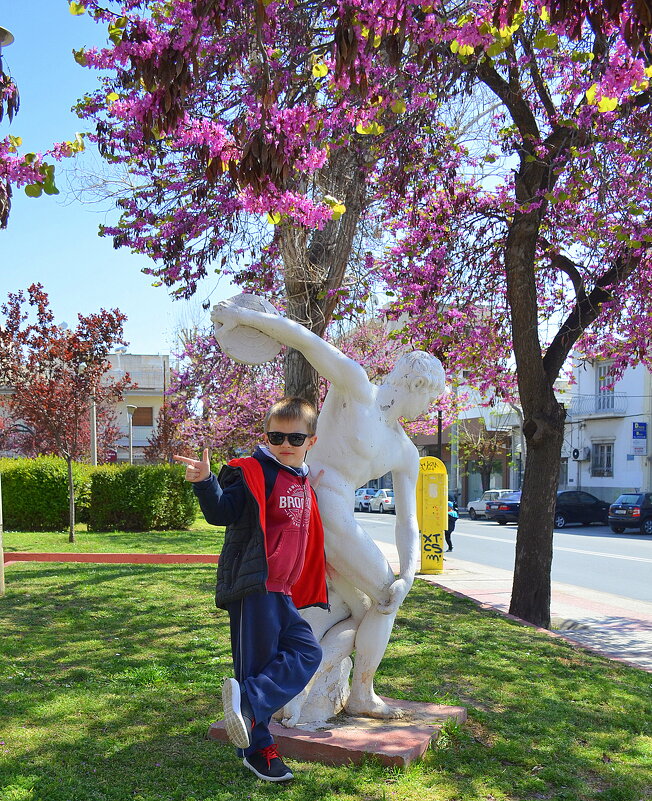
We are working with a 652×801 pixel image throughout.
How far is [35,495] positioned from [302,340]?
15.2 metres

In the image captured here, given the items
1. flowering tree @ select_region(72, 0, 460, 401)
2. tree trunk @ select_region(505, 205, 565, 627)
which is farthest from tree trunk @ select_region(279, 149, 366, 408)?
tree trunk @ select_region(505, 205, 565, 627)

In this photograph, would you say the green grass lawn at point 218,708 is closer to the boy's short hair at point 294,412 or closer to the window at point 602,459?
the boy's short hair at point 294,412

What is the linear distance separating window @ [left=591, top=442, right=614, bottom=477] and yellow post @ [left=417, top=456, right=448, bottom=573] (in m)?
27.9

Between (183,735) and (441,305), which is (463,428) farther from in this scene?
(183,735)

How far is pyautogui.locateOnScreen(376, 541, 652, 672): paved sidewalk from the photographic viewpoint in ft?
26.4

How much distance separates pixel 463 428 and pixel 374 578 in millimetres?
43608

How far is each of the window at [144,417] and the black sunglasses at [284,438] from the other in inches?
2390

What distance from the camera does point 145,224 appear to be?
30.8 feet

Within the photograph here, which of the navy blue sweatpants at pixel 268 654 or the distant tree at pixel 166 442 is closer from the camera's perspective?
the navy blue sweatpants at pixel 268 654

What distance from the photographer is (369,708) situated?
13.7ft

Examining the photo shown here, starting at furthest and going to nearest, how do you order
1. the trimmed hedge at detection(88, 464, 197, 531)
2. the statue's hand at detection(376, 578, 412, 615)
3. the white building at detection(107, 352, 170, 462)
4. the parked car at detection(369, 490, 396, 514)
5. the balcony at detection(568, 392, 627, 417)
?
the white building at detection(107, 352, 170, 462) → the parked car at detection(369, 490, 396, 514) → the balcony at detection(568, 392, 627, 417) → the trimmed hedge at detection(88, 464, 197, 531) → the statue's hand at detection(376, 578, 412, 615)

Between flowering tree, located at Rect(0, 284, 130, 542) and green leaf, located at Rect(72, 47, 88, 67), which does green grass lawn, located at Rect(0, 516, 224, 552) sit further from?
green leaf, located at Rect(72, 47, 88, 67)

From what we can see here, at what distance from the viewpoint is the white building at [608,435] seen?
36.6 m

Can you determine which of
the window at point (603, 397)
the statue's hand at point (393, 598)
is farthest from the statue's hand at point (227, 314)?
the window at point (603, 397)
